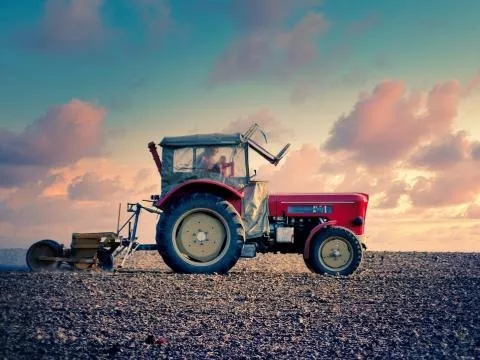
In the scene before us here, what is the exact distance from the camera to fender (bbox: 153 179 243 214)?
10992mm

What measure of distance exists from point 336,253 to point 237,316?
4.58 metres

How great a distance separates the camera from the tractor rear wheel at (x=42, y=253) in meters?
12.3

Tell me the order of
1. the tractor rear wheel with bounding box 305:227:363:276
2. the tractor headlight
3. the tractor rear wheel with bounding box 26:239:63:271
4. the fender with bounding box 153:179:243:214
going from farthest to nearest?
the tractor rear wheel with bounding box 26:239:63:271
the tractor headlight
the tractor rear wheel with bounding box 305:227:363:276
the fender with bounding box 153:179:243:214

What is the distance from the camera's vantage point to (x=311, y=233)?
11.4 meters

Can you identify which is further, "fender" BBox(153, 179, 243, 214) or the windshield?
the windshield

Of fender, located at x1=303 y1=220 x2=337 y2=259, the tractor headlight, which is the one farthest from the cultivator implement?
the tractor headlight

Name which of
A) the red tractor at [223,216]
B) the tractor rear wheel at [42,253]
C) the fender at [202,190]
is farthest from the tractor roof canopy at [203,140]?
the tractor rear wheel at [42,253]

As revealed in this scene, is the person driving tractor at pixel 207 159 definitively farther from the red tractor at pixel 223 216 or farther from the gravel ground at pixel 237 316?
the gravel ground at pixel 237 316

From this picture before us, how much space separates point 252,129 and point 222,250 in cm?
241

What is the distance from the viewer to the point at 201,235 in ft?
36.8

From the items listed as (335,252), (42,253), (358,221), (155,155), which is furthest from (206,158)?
(42,253)

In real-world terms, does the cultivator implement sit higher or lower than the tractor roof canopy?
lower

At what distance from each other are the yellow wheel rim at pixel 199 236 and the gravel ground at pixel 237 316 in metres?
0.62

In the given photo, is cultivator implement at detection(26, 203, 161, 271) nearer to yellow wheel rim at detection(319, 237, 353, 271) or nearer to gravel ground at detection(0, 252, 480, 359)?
gravel ground at detection(0, 252, 480, 359)
